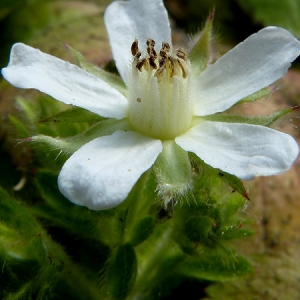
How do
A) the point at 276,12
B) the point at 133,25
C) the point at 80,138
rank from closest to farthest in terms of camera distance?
the point at 80,138 < the point at 133,25 < the point at 276,12

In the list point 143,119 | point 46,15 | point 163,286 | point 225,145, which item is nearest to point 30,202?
point 163,286

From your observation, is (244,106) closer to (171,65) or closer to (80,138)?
(171,65)

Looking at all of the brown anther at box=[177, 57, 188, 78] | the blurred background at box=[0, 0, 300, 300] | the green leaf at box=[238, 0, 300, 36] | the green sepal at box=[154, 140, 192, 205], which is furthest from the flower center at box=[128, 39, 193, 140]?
the green leaf at box=[238, 0, 300, 36]

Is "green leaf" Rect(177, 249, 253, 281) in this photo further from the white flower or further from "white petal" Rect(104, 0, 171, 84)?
"white petal" Rect(104, 0, 171, 84)

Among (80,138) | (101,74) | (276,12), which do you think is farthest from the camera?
(276,12)

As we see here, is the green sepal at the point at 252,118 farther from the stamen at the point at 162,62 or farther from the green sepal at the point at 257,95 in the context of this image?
the stamen at the point at 162,62

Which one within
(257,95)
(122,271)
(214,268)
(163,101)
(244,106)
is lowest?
(214,268)

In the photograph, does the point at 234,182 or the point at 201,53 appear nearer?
the point at 234,182

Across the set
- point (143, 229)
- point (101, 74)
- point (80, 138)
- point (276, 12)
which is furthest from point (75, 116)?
point (276, 12)
